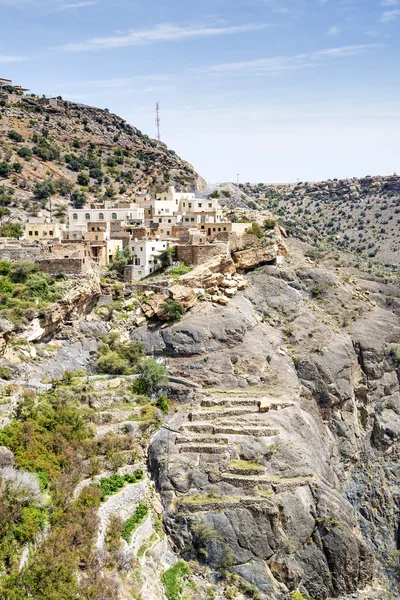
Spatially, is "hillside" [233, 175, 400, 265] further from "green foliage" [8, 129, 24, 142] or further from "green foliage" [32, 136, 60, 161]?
"green foliage" [8, 129, 24, 142]

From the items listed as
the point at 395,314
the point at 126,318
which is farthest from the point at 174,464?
the point at 395,314

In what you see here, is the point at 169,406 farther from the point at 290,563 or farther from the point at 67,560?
the point at 67,560

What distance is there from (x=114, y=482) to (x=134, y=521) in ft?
5.60

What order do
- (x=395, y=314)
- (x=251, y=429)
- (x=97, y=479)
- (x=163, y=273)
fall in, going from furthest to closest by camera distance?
(x=395, y=314)
(x=163, y=273)
(x=251, y=429)
(x=97, y=479)

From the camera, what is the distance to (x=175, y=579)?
25562 mm

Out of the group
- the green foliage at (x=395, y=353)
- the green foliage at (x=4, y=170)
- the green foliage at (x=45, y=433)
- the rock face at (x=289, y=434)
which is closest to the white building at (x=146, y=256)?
the rock face at (x=289, y=434)

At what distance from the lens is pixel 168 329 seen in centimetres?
3972

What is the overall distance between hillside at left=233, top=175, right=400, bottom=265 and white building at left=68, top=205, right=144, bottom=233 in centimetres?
4227

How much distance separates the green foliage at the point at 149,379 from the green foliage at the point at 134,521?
8362 mm

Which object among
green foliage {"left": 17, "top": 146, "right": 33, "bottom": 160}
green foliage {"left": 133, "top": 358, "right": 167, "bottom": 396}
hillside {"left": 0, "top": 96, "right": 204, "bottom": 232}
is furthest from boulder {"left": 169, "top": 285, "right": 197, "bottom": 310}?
green foliage {"left": 17, "top": 146, "right": 33, "bottom": 160}

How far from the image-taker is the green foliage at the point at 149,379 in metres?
34.8

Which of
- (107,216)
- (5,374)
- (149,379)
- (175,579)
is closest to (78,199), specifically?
(107,216)

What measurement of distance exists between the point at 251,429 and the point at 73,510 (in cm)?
1088

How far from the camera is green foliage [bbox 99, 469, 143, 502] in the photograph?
25802mm
